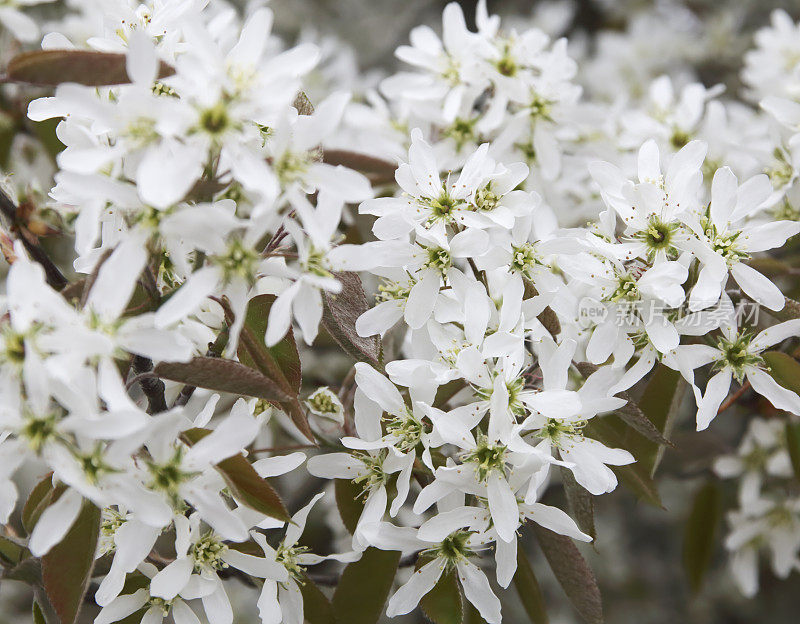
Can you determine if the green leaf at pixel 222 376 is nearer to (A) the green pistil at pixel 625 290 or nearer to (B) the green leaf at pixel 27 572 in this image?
(B) the green leaf at pixel 27 572

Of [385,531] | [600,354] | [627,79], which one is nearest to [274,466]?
[385,531]

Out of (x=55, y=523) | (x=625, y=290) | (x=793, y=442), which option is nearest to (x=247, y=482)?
(x=55, y=523)

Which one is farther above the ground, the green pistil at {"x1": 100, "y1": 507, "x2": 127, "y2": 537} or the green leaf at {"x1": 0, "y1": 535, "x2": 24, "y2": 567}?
the green pistil at {"x1": 100, "y1": 507, "x2": 127, "y2": 537}

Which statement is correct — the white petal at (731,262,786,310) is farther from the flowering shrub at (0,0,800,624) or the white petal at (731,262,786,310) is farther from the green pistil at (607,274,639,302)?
the green pistil at (607,274,639,302)

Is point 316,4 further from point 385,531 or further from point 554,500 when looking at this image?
point 385,531

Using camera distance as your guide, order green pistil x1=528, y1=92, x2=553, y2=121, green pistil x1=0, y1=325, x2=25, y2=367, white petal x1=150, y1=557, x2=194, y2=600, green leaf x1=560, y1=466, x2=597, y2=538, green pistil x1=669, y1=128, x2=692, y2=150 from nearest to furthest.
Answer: green pistil x1=0, y1=325, x2=25, y2=367, white petal x1=150, y1=557, x2=194, y2=600, green leaf x1=560, y1=466, x2=597, y2=538, green pistil x1=528, y1=92, x2=553, y2=121, green pistil x1=669, y1=128, x2=692, y2=150

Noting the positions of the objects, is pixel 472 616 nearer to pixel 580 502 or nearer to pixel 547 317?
pixel 580 502

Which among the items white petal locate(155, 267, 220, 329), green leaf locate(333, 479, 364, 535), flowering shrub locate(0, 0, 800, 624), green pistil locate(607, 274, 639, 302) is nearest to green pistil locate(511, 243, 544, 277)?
flowering shrub locate(0, 0, 800, 624)

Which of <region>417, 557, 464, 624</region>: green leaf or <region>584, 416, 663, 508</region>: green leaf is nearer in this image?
<region>417, 557, 464, 624</region>: green leaf
